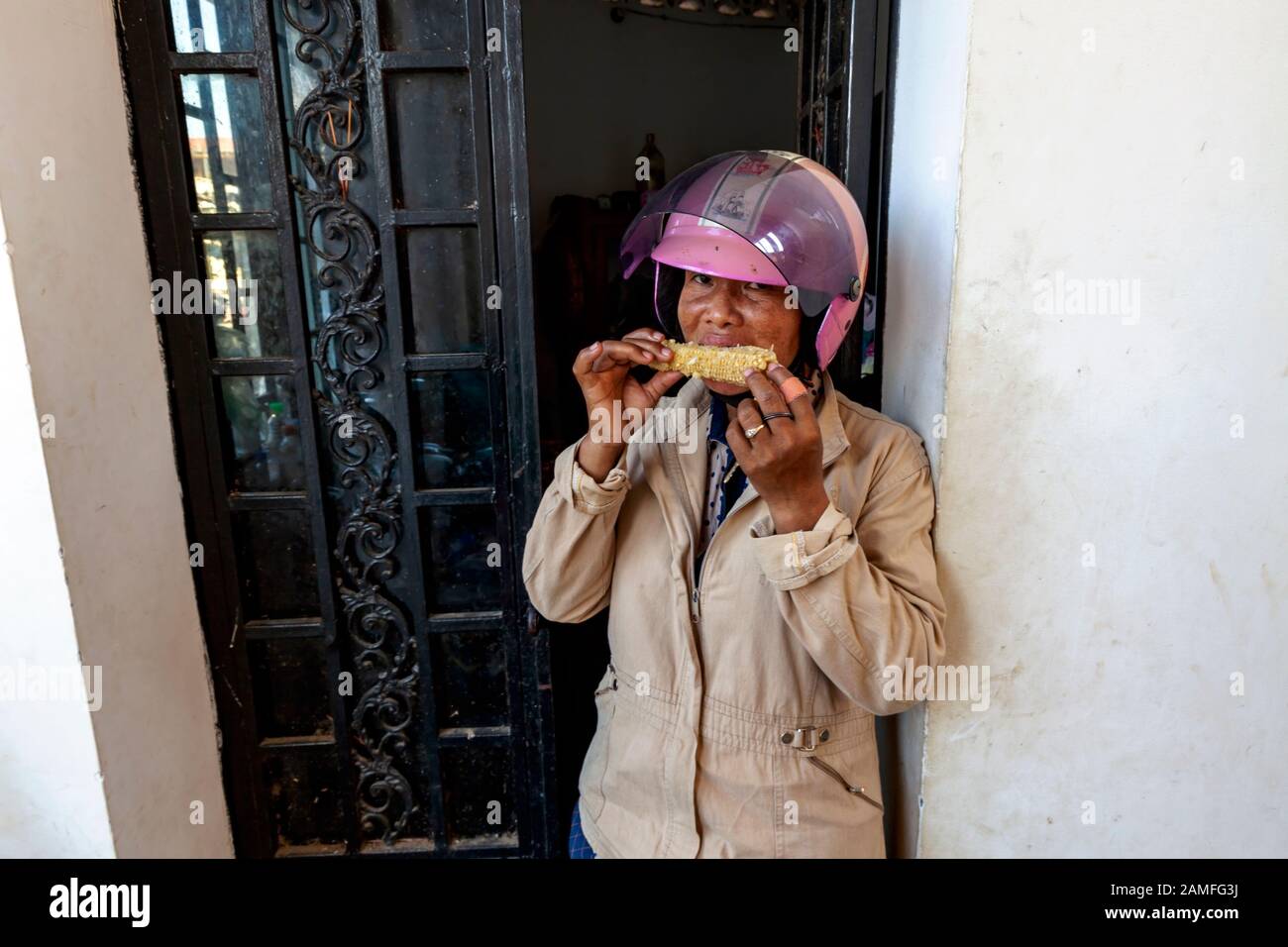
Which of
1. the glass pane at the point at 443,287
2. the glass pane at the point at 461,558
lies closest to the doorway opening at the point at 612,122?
the glass pane at the point at 461,558

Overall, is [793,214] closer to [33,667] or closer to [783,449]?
[783,449]

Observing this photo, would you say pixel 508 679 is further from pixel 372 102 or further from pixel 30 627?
pixel 372 102

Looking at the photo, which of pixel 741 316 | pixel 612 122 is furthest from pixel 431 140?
pixel 612 122

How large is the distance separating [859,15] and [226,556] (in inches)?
83.9

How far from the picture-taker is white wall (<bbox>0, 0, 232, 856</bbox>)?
1637 millimetres

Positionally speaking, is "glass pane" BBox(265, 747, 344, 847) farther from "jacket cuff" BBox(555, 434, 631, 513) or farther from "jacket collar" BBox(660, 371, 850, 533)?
"jacket collar" BBox(660, 371, 850, 533)

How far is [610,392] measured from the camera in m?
1.55

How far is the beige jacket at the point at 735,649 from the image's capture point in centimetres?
151

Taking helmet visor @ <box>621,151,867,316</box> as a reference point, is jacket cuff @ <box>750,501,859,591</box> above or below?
below

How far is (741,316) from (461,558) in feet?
3.65

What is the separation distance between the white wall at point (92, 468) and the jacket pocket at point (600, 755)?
1.14m

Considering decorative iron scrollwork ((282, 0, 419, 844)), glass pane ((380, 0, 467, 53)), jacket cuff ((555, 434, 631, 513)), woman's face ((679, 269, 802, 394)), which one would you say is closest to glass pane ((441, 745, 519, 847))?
decorative iron scrollwork ((282, 0, 419, 844))

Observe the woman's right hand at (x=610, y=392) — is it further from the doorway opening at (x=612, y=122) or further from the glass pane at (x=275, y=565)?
the doorway opening at (x=612, y=122)
